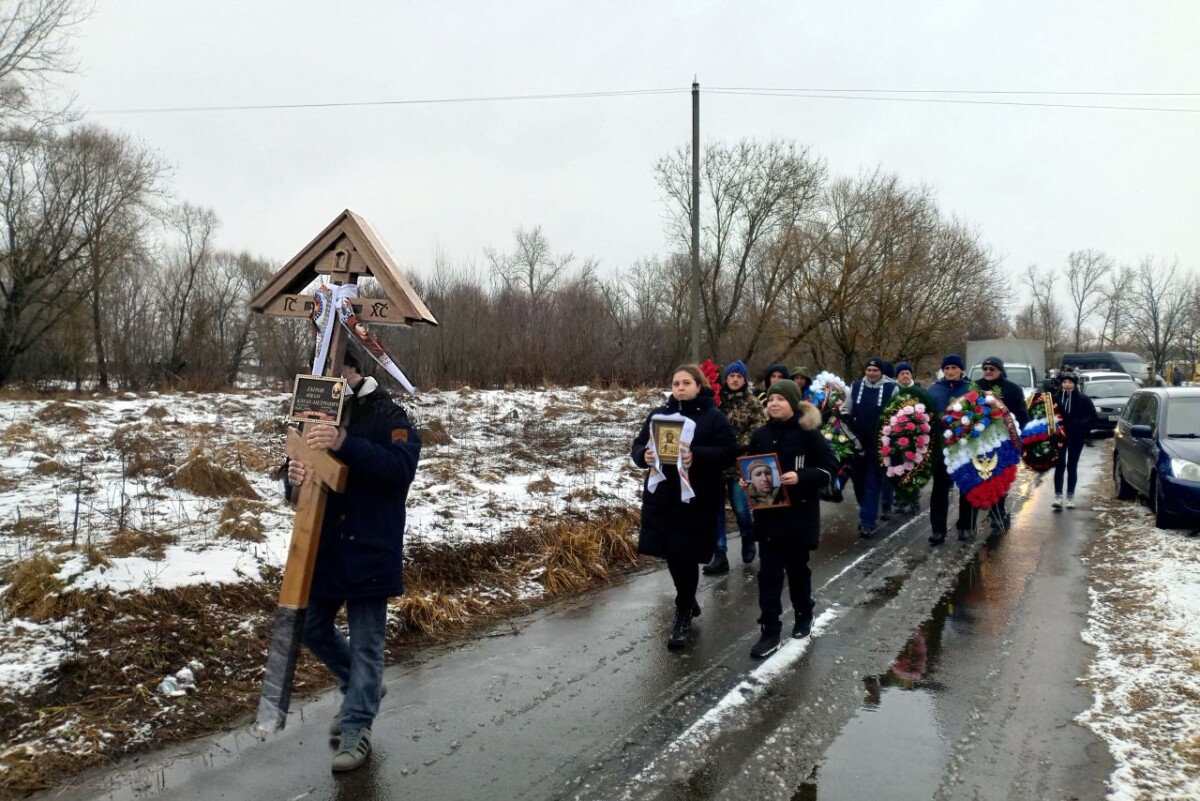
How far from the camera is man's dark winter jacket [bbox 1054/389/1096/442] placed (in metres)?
11.9

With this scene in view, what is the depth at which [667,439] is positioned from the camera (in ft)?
19.3

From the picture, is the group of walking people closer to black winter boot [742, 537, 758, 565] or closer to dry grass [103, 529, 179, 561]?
black winter boot [742, 537, 758, 565]

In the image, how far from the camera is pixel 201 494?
9.12 meters

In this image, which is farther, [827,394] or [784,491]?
[827,394]

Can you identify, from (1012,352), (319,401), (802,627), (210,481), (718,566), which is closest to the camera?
(319,401)

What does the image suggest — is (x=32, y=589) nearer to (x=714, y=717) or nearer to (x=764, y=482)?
(x=714, y=717)

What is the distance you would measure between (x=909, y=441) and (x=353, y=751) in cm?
785

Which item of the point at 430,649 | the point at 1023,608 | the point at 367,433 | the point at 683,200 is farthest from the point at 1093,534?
the point at 683,200

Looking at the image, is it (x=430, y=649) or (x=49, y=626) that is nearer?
(x=49, y=626)

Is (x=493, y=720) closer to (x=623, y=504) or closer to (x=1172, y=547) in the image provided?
(x=623, y=504)

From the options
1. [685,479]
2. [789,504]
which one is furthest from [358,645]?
[789,504]

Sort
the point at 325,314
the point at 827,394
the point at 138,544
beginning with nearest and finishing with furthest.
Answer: the point at 325,314 < the point at 138,544 < the point at 827,394

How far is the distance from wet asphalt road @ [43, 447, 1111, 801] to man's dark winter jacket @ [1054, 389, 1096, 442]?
5324 millimetres

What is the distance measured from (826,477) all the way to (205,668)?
429cm
